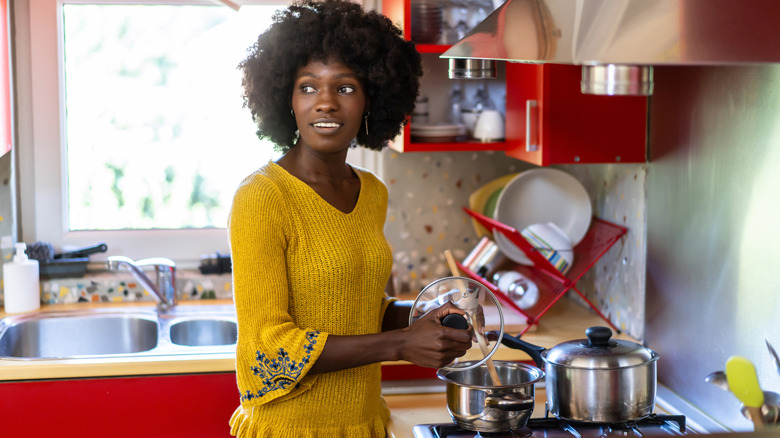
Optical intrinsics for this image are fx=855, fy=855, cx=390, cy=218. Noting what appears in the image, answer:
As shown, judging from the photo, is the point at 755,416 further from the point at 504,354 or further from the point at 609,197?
the point at 609,197

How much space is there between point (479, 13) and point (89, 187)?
137 centimetres

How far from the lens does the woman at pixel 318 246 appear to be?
5.00ft

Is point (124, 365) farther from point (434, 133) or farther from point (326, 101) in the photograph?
point (434, 133)

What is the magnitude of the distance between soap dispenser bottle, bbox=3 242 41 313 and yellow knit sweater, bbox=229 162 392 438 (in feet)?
3.76

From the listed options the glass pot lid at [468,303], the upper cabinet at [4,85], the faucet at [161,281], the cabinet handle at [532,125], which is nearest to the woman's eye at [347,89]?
the glass pot lid at [468,303]

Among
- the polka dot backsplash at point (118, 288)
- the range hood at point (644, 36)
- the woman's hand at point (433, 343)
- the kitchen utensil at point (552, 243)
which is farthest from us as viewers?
the polka dot backsplash at point (118, 288)

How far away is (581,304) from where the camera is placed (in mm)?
2648

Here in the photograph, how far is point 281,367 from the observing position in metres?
1.53

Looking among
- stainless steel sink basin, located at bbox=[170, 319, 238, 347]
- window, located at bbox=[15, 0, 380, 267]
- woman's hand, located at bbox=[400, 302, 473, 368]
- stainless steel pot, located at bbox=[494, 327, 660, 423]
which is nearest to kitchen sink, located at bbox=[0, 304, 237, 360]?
stainless steel sink basin, located at bbox=[170, 319, 238, 347]

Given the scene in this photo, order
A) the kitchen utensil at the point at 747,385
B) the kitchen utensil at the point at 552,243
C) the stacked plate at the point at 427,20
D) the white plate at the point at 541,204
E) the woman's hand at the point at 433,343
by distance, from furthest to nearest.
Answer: the white plate at the point at 541,204 < the stacked plate at the point at 427,20 < the kitchen utensil at the point at 552,243 < the woman's hand at the point at 433,343 < the kitchen utensil at the point at 747,385

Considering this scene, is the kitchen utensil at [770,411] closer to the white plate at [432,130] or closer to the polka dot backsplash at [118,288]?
the white plate at [432,130]

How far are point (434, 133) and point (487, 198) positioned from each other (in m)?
0.41

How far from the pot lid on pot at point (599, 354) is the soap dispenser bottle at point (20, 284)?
1638 millimetres

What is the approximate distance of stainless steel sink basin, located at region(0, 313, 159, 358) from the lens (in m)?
2.49
